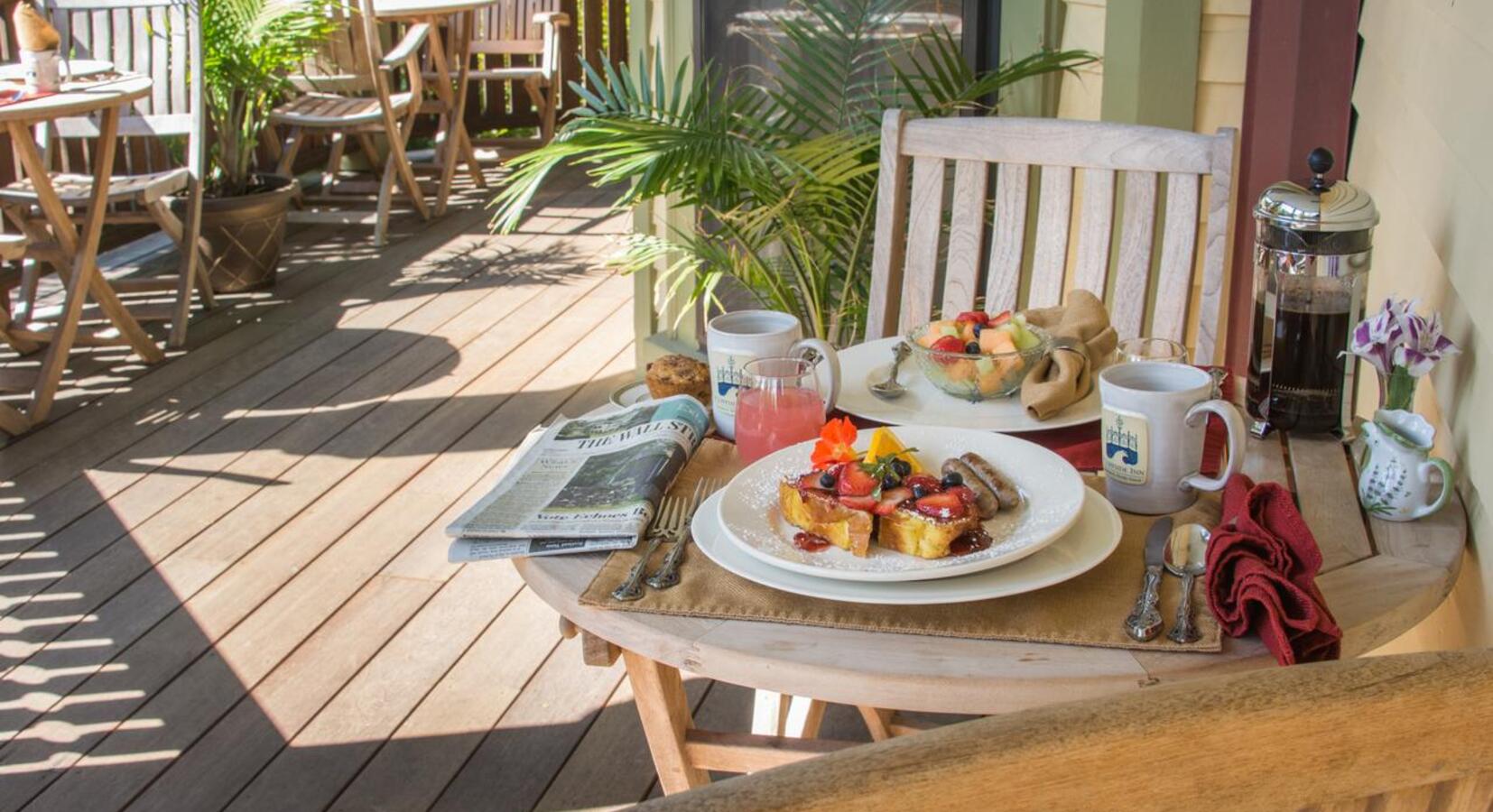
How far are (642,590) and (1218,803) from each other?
0.64m

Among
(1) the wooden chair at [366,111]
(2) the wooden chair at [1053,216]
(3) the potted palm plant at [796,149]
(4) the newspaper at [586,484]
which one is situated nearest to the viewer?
(4) the newspaper at [586,484]

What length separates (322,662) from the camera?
7.89 ft

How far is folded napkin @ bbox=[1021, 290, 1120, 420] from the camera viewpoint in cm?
135

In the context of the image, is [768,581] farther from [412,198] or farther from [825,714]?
[412,198]

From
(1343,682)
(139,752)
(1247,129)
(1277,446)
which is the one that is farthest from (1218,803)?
(1247,129)

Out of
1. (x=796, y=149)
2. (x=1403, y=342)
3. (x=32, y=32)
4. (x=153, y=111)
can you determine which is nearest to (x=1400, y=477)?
(x=1403, y=342)

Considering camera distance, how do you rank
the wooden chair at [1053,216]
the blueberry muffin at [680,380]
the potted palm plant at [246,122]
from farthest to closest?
the potted palm plant at [246,122] → the wooden chair at [1053,216] → the blueberry muffin at [680,380]

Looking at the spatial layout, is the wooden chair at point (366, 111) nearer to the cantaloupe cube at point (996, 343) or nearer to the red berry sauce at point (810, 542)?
the cantaloupe cube at point (996, 343)

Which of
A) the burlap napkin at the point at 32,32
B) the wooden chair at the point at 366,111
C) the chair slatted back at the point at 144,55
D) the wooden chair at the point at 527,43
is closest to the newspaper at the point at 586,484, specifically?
the burlap napkin at the point at 32,32

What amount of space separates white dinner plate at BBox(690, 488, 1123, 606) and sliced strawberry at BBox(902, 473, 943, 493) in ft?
0.24

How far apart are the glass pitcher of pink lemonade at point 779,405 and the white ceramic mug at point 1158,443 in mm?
258

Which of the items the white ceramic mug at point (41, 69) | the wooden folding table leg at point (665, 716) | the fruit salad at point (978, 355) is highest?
the white ceramic mug at point (41, 69)

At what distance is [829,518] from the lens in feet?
3.58

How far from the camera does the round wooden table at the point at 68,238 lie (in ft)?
11.4
